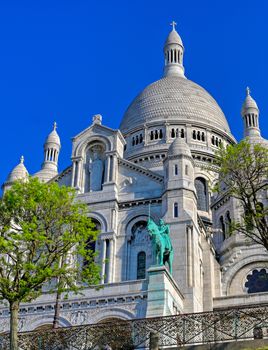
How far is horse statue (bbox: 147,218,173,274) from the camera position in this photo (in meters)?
34.4

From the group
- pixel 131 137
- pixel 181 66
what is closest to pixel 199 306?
pixel 131 137

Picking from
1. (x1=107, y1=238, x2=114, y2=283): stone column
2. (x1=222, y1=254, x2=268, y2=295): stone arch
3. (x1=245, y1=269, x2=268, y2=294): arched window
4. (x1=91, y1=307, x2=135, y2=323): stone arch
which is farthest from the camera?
(x1=222, y1=254, x2=268, y2=295): stone arch

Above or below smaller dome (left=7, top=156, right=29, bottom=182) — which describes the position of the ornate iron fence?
below

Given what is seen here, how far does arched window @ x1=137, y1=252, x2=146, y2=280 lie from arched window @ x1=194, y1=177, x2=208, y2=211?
16.8 metres

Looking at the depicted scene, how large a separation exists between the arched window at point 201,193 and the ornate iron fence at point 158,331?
32.5m

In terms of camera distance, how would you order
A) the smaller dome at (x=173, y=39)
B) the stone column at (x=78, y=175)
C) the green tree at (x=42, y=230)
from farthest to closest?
the smaller dome at (x=173, y=39)
the stone column at (x=78, y=175)
the green tree at (x=42, y=230)

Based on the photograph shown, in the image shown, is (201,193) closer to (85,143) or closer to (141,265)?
(85,143)

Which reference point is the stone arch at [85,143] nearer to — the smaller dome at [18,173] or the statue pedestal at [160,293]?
the smaller dome at [18,173]

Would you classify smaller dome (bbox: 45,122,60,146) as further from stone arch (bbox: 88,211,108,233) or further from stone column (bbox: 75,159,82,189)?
stone arch (bbox: 88,211,108,233)

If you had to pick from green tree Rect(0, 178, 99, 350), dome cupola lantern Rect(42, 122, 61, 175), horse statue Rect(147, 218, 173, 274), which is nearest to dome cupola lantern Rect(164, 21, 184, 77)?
dome cupola lantern Rect(42, 122, 61, 175)

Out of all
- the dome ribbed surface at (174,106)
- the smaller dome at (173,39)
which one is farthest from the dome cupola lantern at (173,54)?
the dome ribbed surface at (174,106)

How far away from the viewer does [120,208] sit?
1694 inches

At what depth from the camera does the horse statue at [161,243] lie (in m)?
34.4

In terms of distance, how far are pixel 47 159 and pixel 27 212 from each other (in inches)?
1538
